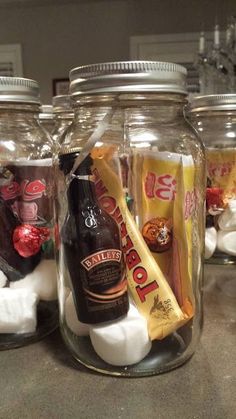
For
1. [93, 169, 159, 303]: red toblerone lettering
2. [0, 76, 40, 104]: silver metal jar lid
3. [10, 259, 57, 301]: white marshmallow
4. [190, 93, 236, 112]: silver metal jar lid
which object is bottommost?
[10, 259, 57, 301]: white marshmallow

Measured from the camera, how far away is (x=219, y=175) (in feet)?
2.17

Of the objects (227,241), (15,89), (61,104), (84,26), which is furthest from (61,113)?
(84,26)

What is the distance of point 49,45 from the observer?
2.48m

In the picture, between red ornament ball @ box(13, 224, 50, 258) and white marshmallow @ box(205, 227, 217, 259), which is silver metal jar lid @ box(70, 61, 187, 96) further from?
white marshmallow @ box(205, 227, 217, 259)

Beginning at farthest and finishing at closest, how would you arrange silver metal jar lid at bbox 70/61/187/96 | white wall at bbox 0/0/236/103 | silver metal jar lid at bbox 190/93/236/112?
1. white wall at bbox 0/0/236/103
2. silver metal jar lid at bbox 190/93/236/112
3. silver metal jar lid at bbox 70/61/187/96

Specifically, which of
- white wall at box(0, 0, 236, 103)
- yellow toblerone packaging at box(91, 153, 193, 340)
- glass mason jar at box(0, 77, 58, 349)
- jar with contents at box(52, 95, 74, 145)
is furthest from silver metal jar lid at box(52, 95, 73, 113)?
white wall at box(0, 0, 236, 103)

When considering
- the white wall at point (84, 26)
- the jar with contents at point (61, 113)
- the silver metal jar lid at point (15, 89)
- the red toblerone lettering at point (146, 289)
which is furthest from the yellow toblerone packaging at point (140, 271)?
the white wall at point (84, 26)

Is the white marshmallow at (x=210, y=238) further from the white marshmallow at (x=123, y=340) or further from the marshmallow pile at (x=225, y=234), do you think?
the white marshmallow at (x=123, y=340)

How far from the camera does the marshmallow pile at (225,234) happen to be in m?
0.63

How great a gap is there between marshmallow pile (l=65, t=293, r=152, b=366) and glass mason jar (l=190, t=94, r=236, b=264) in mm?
278

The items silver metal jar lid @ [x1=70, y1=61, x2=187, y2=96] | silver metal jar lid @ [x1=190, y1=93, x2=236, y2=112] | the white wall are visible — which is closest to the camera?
silver metal jar lid @ [x1=70, y1=61, x2=187, y2=96]

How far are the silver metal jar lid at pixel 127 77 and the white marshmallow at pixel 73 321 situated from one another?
194 mm

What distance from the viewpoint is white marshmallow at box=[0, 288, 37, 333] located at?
43cm

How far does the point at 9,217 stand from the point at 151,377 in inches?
8.1
